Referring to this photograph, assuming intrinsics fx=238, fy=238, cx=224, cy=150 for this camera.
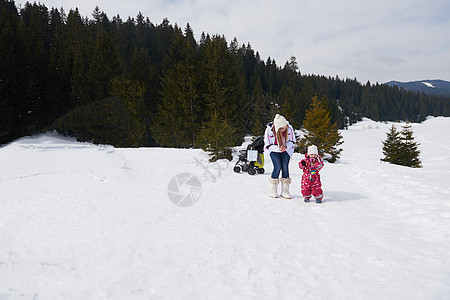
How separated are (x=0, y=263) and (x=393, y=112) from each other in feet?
597

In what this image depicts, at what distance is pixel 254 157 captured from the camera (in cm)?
891

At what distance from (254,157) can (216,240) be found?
5.28 metres

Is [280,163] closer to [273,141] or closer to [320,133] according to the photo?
[273,141]

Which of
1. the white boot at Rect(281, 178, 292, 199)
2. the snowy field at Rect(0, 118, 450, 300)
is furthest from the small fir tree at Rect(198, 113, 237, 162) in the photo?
the white boot at Rect(281, 178, 292, 199)

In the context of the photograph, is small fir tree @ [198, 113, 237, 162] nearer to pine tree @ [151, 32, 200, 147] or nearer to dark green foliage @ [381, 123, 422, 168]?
pine tree @ [151, 32, 200, 147]

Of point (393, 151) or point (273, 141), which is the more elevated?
point (273, 141)

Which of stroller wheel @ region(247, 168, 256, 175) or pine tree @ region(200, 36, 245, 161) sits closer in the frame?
stroller wheel @ region(247, 168, 256, 175)

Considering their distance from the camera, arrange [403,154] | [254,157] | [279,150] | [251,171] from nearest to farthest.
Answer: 1. [279,150]
2. [254,157]
3. [251,171]
4. [403,154]

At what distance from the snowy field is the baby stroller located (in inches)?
64.7

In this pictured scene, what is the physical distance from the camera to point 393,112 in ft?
485

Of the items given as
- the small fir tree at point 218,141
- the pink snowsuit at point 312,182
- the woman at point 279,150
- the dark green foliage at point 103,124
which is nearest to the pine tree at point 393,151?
the small fir tree at point 218,141

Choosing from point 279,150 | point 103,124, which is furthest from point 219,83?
point 279,150

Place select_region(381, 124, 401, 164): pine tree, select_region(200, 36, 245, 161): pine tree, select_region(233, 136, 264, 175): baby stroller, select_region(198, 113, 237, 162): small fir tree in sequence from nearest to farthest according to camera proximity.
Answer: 1. select_region(233, 136, 264, 175): baby stroller
2. select_region(198, 113, 237, 162): small fir tree
3. select_region(381, 124, 401, 164): pine tree
4. select_region(200, 36, 245, 161): pine tree

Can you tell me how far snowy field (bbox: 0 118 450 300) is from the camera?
271cm
